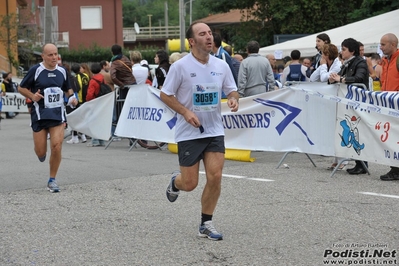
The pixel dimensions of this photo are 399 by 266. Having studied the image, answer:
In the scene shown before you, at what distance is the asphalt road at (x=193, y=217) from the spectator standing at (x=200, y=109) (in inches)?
19.9

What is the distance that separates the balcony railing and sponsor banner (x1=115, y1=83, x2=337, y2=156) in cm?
7339

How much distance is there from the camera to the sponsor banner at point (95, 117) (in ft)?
52.9

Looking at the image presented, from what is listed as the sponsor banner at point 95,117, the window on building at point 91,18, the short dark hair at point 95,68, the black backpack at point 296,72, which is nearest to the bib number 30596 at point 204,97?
the black backpack at point 296,72

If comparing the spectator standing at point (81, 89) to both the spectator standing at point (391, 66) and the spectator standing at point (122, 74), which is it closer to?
the spectator standing at point (122, 74)

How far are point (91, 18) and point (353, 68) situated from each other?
2494 inches

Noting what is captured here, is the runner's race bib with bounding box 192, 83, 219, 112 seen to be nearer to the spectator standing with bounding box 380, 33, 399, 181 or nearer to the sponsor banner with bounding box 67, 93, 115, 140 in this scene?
the spectator standing with bounding box 380, 33, 399, 181

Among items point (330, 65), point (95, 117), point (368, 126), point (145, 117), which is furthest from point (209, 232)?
point (95, 117)

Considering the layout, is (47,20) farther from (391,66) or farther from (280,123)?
(391,66)

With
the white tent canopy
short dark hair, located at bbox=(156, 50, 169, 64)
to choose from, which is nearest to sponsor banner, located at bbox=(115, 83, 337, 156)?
short dark hair, located at bbox=(156, 50, 169, 64)

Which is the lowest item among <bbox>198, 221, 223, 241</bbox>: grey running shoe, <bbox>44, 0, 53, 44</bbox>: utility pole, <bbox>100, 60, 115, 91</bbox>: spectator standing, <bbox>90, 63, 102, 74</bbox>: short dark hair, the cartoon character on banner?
<bbox>198, 221, 223, 241</bbox>: grey running shoe

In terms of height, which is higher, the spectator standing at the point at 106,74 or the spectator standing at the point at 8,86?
the spectator standing at the point at 106,74

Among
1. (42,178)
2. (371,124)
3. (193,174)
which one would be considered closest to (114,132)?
(42,178)

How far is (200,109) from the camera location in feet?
23.6

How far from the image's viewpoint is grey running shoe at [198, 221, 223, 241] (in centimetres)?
709
